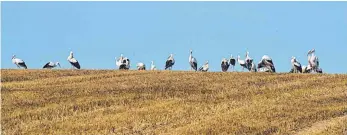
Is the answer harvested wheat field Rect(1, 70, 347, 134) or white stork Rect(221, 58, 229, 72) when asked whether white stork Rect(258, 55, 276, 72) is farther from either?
harvested wheat field Rect(1, 70, 347, 134)

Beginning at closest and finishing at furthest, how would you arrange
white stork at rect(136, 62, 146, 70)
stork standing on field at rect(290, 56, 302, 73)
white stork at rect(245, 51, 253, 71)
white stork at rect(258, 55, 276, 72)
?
white stork at rect(258, 55, 276, 72) → stork standing on field at rect(290, 56, 302, 73) → white stork at rect(245, 51, 253, 71) → white stork at rect(136, 62, 146, 70)

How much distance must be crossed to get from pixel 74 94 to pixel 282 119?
49.4ft

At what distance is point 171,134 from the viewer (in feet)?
110

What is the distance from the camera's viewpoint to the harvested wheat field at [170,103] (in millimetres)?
35781

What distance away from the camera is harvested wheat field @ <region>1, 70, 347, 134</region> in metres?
35.8

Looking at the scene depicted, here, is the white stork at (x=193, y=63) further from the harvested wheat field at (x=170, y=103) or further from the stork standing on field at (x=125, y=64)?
the harvested wheat field at (x=170, y=103)

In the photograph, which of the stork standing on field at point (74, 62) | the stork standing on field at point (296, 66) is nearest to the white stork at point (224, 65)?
the stork standing on field at point (296, 66)

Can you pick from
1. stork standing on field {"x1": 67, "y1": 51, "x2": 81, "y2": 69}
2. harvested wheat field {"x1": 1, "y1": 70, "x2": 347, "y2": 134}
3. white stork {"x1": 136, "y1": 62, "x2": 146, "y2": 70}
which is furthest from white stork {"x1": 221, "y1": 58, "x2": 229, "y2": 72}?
stork standing on field {"x1": 67, "y1": 51, "x2": 81, "y2": 69}

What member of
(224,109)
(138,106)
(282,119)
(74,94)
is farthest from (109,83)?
(282,119)

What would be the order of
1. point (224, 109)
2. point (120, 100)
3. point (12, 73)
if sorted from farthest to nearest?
point (12, 73) → point (120, 100) → point (224, 109)

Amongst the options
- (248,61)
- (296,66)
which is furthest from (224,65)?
(296,66)

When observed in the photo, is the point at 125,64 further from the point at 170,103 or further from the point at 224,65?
the point at 170,103

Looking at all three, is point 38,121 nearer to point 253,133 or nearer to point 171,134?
point 171,134

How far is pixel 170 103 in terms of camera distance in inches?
1686
